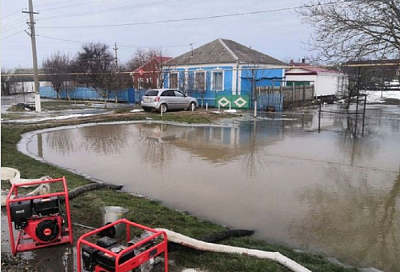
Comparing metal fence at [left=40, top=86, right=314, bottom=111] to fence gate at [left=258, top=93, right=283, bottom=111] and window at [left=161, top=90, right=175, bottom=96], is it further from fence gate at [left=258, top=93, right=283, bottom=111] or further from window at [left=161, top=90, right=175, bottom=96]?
window at [left=161, top=90, right=175, bottom=96]

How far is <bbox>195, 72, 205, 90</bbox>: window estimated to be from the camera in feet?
87.4

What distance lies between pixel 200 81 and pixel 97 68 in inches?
450

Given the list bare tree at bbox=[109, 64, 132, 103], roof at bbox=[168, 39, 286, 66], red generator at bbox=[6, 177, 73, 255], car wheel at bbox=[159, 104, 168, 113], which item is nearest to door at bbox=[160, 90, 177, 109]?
car wheel at bbox=[159, 104, 168, 113]

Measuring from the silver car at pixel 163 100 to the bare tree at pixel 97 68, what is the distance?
8.48m

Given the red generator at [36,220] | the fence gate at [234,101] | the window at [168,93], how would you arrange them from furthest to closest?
the fence gate at [234,101], the window at [168,93], the red generator at [36,220]

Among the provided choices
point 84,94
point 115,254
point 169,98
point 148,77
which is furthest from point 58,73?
point 115,254

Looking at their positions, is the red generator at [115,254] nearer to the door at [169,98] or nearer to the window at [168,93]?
the door at [169,98]

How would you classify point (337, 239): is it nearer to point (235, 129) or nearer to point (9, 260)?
point (9, 260)

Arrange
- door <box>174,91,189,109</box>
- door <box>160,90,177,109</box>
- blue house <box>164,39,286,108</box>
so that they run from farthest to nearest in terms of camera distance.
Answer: blue house <box>164,39,286,108</box>, door <box>174,91,189,109</box>, door <box>160,90,177,109</box>

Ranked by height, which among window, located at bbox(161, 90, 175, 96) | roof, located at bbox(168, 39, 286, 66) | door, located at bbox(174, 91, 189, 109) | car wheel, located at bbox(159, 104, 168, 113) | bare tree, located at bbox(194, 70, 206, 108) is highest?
roof, located at bbox(168, 39, 286, 66)

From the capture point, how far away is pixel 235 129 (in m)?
15.0

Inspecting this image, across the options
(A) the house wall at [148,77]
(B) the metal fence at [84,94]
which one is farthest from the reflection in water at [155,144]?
(B) the metal fence at [84,94]

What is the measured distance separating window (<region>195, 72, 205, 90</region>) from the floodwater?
12473 millimetres

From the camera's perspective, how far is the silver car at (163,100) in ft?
65.9
